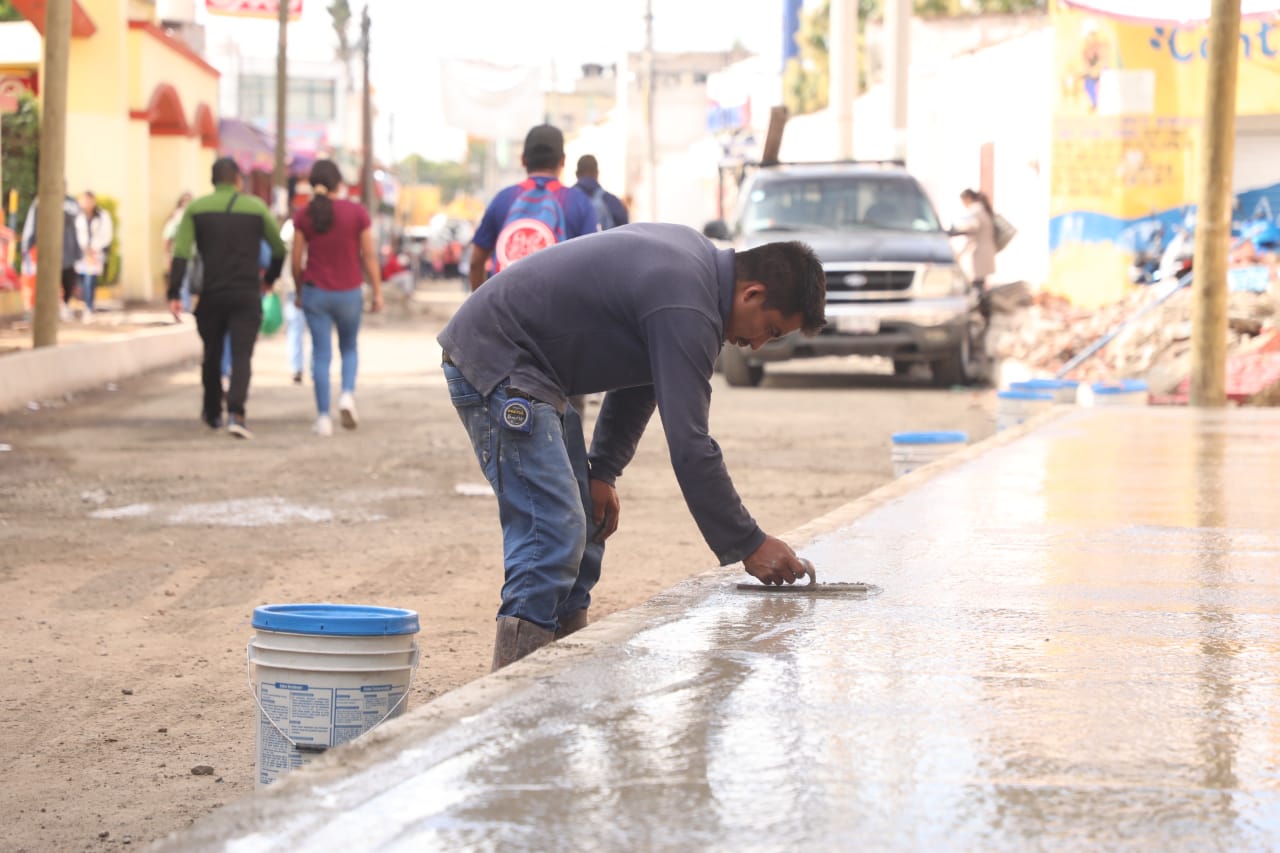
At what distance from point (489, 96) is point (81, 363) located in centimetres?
2540

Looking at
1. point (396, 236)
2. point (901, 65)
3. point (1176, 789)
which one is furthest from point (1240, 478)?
point (396, 236)

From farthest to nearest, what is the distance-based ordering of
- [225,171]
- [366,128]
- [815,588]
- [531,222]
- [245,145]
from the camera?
[366,128], [245,145], [225,171], [531,222], [815,588]

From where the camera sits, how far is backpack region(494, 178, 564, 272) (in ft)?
30.5

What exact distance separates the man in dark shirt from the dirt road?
0.82m

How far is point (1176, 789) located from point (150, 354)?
18.6 metres

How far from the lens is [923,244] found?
702 inches

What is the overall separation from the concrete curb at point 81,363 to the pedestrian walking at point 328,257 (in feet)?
12.2

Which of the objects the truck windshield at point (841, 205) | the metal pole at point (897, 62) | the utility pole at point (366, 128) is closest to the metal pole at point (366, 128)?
the utility pole at point (366, 128)

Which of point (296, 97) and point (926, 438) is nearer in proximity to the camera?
point (926, 438)

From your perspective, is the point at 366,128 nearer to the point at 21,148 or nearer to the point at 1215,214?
the point at 21,148

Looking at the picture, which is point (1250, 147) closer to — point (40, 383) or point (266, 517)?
point (40, 383)

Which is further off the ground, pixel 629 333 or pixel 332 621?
pixel 629 333

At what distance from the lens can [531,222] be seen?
930 cm

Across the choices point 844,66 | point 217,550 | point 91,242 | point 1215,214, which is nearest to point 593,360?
point 217,550
